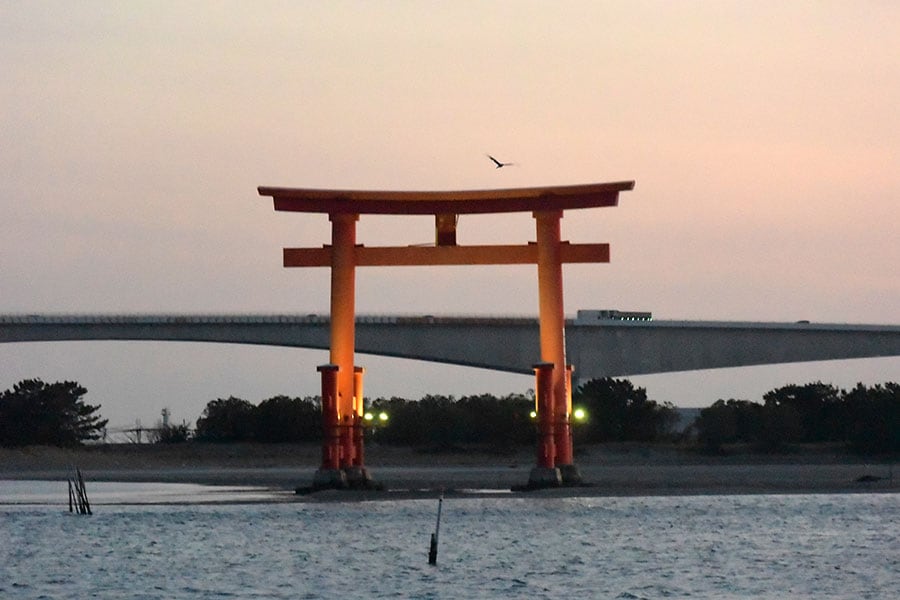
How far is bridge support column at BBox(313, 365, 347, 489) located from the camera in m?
49.9

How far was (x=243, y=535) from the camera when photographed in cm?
4372

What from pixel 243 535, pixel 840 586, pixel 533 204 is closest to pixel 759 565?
pixel 840 586

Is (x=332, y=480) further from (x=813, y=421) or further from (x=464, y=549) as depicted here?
(x=813, y=421)

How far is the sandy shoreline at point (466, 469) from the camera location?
60031 millimetres

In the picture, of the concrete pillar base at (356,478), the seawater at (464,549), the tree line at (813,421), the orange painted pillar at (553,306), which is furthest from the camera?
the tree line at (813,421)

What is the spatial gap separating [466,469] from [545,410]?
3008 cm

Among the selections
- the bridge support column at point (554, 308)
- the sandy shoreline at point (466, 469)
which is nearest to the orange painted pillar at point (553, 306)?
the bridge support column at point (554, 308)

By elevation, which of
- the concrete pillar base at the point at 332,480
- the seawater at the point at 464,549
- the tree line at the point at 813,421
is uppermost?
the tree line at the point at 813,421

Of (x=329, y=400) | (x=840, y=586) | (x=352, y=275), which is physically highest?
(x=352, y=275)

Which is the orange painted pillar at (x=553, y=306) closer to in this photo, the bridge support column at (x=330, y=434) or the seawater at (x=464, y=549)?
the seawater at (x=464, y=549)

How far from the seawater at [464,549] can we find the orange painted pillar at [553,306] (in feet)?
8.55

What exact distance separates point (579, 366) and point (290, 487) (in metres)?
17.3

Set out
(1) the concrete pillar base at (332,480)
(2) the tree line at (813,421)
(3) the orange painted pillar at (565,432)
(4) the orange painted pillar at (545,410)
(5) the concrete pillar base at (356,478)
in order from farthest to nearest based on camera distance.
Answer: (2) the tree line at (813,421), (5) the concrete pillar base at (356,478), (1) the concrete pillar base at (332,480), (3) the orange painted pillar at (565,432), (4) the orange painted pillar at (545,410)

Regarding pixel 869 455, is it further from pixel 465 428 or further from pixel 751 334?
pixel 465 428
